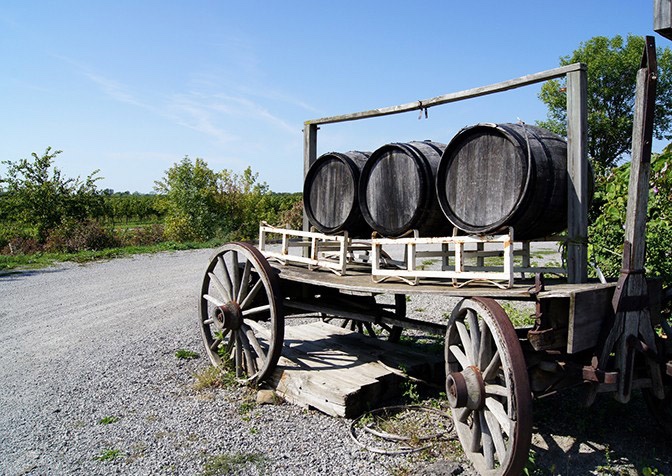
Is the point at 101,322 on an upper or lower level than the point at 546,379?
lower

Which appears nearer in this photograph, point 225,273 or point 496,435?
point 496,435

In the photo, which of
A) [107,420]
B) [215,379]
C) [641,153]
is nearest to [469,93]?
[641,153]

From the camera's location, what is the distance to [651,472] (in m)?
3.11

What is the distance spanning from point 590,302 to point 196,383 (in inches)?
137

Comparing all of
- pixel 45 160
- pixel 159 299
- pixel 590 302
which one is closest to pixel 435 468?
pixel 590 302

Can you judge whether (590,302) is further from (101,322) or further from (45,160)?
(45,160)

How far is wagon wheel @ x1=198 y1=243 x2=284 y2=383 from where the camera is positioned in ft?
14.9

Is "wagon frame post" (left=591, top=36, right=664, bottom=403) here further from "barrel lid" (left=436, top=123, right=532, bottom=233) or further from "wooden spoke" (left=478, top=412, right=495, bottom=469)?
"wooden spoke" (left=478, top=412, right=495, bottom=469)

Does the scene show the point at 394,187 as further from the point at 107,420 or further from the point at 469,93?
the point at 107,420

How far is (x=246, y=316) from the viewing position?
16.1 ft

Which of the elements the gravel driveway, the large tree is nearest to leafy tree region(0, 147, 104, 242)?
the gravel driveway

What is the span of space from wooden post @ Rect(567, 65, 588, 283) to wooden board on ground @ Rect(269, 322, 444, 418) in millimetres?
1771

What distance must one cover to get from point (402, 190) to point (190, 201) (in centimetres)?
1726

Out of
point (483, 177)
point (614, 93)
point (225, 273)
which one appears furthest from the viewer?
point (614, 93)
